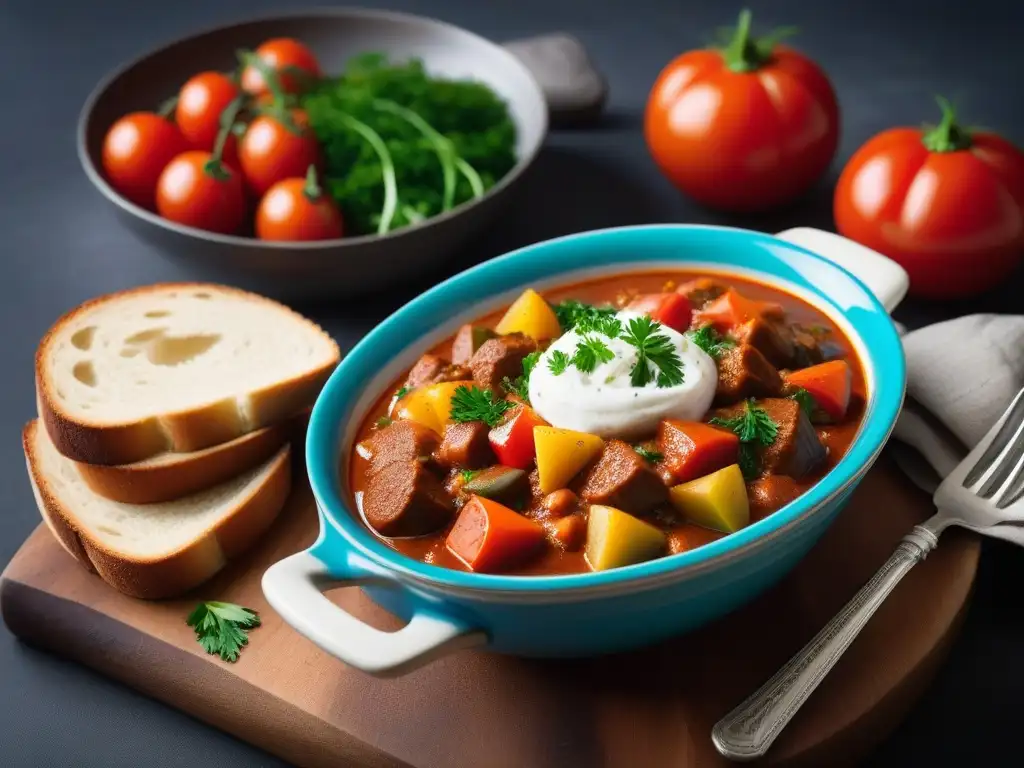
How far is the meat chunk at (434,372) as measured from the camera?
138 inches

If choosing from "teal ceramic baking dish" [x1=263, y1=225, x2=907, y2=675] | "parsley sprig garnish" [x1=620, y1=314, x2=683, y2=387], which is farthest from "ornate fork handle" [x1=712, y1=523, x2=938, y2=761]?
"parsley sprig garnish" [x1=620, y1=314, x2=683, y2=387]

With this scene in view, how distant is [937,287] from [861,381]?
129cm

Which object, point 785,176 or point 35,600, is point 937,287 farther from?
point 35,600

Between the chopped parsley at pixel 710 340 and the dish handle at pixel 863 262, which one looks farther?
the dish handle at pixel 863 262

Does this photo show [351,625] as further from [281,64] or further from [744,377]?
[281,64]

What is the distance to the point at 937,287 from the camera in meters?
4.52

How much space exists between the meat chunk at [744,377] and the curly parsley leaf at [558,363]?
0.42 m

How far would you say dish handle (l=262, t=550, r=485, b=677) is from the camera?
2682 millimetres

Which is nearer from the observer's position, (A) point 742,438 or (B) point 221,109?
(A) point 742,438

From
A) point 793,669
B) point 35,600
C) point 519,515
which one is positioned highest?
point 519,515

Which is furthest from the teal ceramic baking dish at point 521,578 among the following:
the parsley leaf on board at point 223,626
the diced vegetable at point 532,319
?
the parsley leaf on board at point 223,626

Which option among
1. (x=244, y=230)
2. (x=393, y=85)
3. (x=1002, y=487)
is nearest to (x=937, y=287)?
(x=1002, y=487)

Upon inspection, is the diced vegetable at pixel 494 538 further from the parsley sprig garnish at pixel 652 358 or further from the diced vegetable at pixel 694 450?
the parsley sprig garnish at pixel 652 358

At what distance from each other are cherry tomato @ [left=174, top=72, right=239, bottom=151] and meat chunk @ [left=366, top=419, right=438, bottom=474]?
8.18 feet
